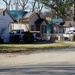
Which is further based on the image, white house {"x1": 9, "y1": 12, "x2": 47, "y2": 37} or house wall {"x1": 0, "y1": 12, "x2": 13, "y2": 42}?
white house {"x1": 9, "y1": 12, "x2": 47, "y2": 37}

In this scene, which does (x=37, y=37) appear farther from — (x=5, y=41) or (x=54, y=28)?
(x=54, y=28)

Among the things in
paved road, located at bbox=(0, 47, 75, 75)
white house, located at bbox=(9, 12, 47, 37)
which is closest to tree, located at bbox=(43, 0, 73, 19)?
white house, located at bbox=(9, 12, 47, 37)

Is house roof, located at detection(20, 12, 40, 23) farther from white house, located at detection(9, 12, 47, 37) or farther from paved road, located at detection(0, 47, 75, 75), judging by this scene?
paved road, located at detection(0, 47, 75, 75)

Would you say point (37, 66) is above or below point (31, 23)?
below

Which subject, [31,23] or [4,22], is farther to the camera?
[31,23]

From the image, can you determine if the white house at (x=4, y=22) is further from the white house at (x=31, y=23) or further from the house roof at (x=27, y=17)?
the house roof at (x=27, y=17)

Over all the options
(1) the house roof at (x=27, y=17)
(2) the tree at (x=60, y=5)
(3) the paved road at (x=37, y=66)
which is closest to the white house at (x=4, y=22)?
(1) the house roof at (x=27, y=17)

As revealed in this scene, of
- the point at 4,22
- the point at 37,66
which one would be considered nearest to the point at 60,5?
the point at 4,22

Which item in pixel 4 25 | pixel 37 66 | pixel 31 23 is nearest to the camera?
pixel 37 66

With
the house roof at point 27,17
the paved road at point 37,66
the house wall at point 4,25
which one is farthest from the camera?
the house roof at point 27,17

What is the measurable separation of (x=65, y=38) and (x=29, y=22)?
9059 millimetres

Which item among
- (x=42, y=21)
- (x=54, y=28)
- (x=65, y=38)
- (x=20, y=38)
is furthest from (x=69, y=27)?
(x=20, y=38)

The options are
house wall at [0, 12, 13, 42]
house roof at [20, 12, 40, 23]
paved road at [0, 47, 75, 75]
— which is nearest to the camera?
paved road at [0, 47, 75, 75]

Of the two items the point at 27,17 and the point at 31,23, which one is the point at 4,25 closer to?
the point at 27,17
